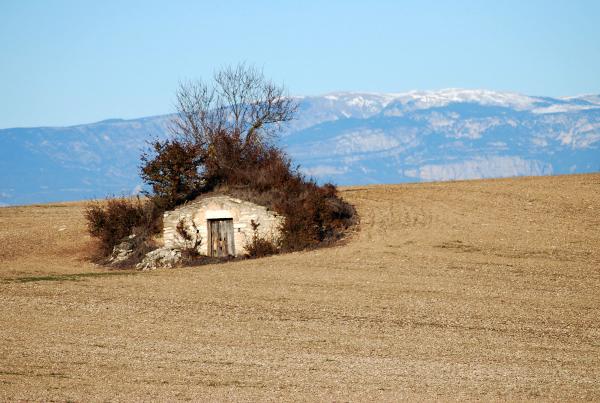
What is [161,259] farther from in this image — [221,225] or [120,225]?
[120,225]

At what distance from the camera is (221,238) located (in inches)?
1431

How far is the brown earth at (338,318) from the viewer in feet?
52.1

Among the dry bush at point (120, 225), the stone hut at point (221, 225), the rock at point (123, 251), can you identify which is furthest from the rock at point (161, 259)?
the dry bush at point (120, 225)

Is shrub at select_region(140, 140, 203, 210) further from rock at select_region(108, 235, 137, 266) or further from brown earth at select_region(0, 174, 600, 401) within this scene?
brown earth at select_region(0, 174, 600, 401)

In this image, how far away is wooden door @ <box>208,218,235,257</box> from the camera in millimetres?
36156

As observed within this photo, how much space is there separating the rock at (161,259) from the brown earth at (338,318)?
1.83 m

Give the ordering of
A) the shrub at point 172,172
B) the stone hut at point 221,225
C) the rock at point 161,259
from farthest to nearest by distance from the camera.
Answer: the shrub at point 172,172 < the stone hut at point 221,225 < the rock at point 161,259

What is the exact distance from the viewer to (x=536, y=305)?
2402 cm

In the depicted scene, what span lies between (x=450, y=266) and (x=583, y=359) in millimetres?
12975

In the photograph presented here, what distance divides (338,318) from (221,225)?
48.3ft

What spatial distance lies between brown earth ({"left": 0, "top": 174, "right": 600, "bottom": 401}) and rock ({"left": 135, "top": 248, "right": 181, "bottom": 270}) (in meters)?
1.83

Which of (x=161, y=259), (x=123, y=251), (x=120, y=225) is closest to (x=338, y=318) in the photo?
(x=161, y=259)

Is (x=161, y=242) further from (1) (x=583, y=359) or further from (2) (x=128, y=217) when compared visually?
(1) (x=583, y=359)

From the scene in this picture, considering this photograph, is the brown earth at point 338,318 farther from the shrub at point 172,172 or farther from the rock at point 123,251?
the shrub at point 172,172
